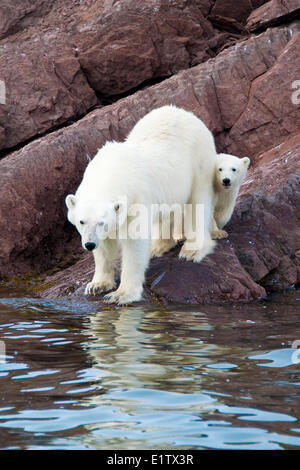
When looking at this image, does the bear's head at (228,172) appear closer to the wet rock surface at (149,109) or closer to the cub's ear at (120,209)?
the wet rock surface at (149,109)

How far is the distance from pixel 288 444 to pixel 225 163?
526 cm

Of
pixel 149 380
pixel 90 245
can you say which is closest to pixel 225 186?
pixel 90 245

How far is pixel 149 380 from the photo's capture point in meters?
4.51

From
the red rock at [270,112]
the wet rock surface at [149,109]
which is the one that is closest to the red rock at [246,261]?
the wet rock surface at [149,109]

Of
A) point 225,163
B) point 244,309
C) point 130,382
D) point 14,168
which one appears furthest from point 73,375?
point 14,168

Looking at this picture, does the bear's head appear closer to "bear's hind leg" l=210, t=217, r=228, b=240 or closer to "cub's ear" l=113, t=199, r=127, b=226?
"bear's hind leg" l=210, t=217, r=228, b=240

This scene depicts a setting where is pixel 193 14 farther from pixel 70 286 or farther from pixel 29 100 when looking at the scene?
pixel 70 286

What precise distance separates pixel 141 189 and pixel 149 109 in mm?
4382

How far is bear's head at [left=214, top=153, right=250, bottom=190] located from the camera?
8242 mm

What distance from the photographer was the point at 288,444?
3426 millimetres

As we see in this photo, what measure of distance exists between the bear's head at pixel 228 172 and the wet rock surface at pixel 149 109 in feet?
2.41

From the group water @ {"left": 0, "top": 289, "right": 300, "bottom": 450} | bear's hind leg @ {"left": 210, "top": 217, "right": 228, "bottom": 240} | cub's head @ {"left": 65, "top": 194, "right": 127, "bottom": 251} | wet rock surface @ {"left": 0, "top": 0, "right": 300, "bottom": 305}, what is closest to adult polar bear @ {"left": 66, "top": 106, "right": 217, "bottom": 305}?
cub's head @ {"left": 65, "top": 194, "right": 127, "bottom": 251}

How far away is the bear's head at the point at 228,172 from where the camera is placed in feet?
27.0
